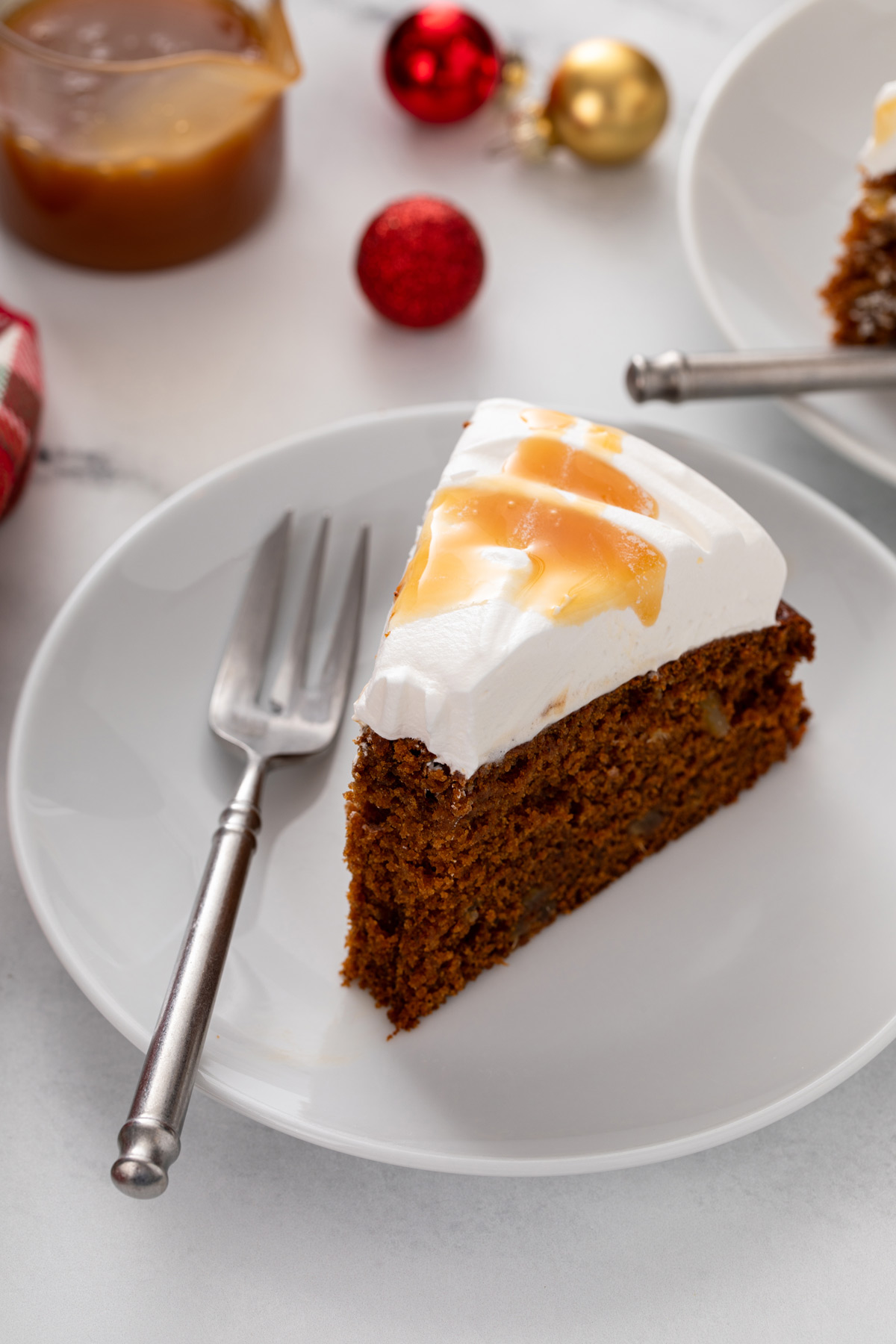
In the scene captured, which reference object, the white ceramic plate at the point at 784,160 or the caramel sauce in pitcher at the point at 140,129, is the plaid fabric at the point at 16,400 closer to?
the caramel sauce in pitcher at the point at 140,129

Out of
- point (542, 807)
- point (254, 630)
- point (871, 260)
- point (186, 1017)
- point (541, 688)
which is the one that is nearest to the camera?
point (186, 1017)

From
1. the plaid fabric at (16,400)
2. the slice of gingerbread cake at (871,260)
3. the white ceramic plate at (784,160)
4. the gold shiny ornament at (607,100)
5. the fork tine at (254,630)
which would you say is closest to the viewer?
the fork tine at (254,630)

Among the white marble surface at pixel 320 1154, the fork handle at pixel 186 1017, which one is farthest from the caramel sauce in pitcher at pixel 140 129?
the fork handle at pixel 186 1017

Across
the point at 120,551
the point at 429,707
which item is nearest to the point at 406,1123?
the point at 429,707

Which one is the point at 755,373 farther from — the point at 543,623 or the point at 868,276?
the point at 543,623

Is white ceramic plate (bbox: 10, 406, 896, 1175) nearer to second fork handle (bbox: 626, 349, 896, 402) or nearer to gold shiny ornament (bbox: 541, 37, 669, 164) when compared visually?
second fork handle (bbox: 626, 349, 896, 402)

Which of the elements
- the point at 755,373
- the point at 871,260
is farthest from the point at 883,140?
the point at 755,373
